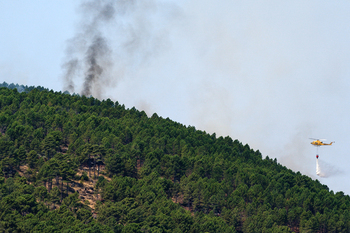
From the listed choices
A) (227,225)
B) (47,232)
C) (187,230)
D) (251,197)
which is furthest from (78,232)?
(251,197)

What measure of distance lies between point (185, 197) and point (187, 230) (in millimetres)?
31187

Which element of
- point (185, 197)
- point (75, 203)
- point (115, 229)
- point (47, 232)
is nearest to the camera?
point (47, 232)

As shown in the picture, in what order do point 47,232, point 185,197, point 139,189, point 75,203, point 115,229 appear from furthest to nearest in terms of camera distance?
point 185,197
point 139,189
point 75,203
point 115,229
point 47,232

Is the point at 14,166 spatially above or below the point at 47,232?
above

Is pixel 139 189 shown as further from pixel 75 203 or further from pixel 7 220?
pixel 7 220

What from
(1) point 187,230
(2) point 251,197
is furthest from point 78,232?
(2) point 251,197

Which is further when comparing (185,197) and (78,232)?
(185,197)

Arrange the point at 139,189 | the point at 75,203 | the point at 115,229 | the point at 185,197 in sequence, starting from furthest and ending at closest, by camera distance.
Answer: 1. the point at 185,197
2. the point at 139,189
3. the point at 75,203
4. the point at 115,229

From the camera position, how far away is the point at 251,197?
199500 millimetres

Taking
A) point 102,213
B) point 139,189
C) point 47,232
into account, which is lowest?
point 47,232

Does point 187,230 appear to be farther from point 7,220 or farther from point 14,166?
point 14,166

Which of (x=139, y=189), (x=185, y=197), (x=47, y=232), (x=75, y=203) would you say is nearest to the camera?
(x=47, y=232)

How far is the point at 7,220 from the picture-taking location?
145000 mm

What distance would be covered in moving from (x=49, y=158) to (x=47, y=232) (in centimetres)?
5950
